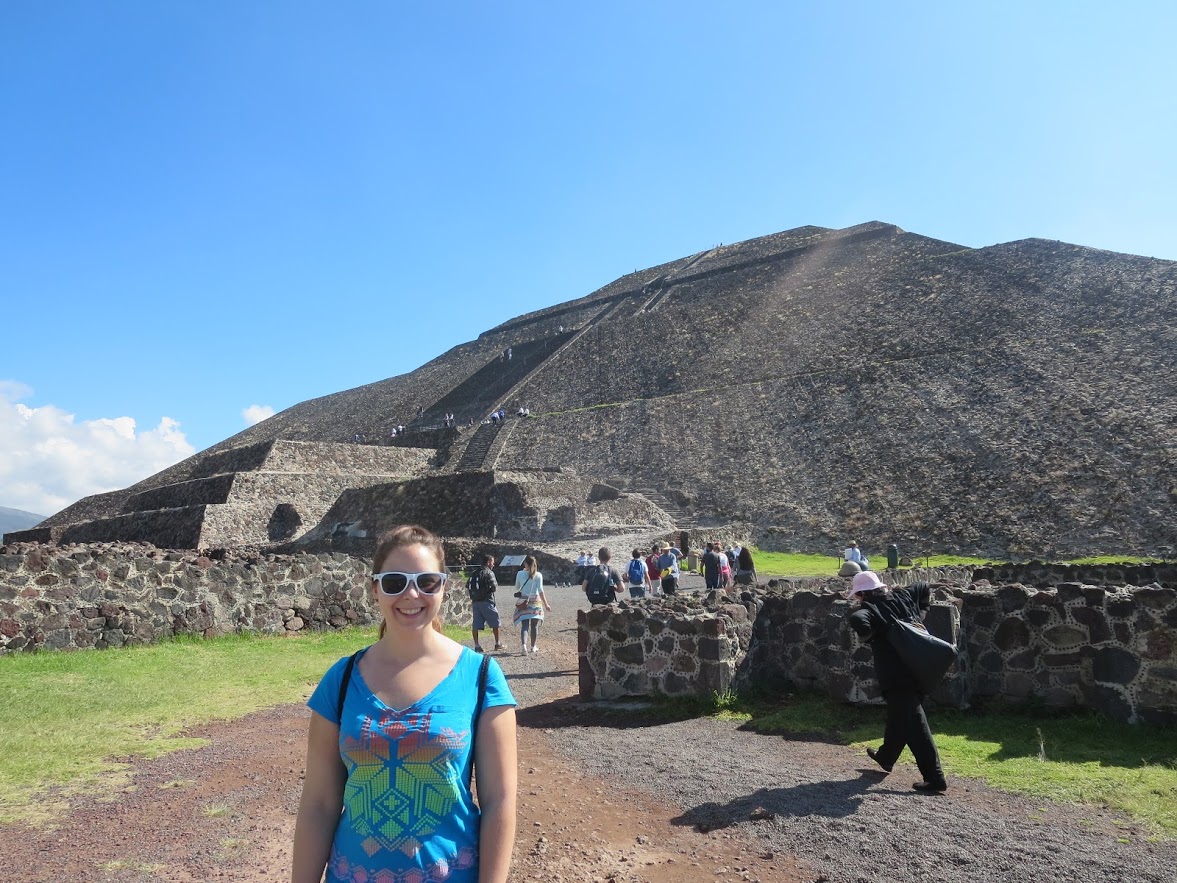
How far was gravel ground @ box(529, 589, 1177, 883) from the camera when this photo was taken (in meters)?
4.16

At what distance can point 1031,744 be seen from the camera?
6277 mm

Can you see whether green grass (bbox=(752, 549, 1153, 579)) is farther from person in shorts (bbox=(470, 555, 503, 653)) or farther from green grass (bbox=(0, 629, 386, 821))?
green grass (bbox=(0, 629, 386, 821))

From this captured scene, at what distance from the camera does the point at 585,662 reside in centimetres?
880

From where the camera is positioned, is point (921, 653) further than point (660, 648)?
No

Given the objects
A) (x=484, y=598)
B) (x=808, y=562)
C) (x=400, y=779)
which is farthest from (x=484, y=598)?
(x=808, y=562)

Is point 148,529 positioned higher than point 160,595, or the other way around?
point 148,529

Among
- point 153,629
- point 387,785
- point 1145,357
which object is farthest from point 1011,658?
point 1145,357

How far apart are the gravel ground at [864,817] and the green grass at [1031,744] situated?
26cm

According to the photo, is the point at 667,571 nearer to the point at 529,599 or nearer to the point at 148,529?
the point at 529,599

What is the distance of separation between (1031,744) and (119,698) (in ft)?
27.7

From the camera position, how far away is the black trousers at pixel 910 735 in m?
5.38

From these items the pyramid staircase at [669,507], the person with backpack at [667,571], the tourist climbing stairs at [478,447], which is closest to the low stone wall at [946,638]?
the person with backpack at [667,571]

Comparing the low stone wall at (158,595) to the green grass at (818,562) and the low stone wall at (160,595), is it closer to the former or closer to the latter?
the low stone wall at (160,595)

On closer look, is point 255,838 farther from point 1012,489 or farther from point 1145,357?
point 1145,357
